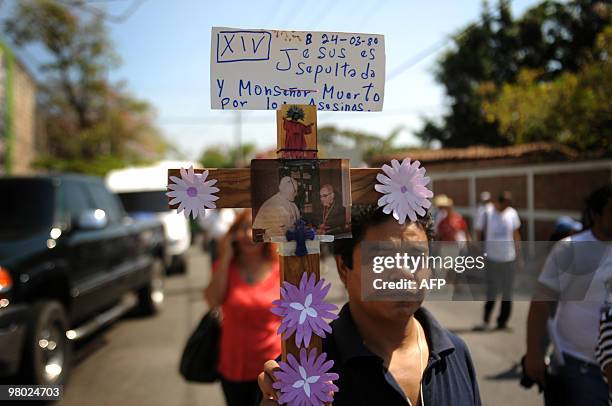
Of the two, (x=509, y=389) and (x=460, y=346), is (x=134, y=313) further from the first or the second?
(x=460, y=346)

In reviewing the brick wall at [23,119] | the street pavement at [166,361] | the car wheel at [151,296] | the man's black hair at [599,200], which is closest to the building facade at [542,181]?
the street pavement at [166,361]

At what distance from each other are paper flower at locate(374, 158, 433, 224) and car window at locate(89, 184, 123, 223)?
5.56 metres

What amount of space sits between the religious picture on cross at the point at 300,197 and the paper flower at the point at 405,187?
11 centimetres

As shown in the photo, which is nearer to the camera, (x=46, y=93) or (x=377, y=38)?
(x=377, y=38)

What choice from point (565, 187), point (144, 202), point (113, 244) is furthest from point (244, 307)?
point (144, 202)

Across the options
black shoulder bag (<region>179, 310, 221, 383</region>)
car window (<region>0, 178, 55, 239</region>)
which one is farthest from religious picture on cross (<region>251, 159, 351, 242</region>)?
car window (<region>0, 178, 55, 239</region>)

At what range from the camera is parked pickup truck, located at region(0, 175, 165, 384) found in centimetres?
397

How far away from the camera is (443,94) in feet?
95.7

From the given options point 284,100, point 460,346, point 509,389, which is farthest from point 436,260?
point 509,389

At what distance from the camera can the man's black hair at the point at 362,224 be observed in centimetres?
150

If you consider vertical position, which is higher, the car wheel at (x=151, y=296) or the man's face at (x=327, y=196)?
the man's face at (x=327, y=196)

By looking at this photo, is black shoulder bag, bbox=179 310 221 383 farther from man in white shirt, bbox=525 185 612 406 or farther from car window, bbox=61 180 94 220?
car window, bbox=61 180 94 220

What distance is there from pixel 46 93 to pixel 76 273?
3362 cm

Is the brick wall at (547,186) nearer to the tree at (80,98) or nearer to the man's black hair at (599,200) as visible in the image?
the man's black hair at (599,200)
